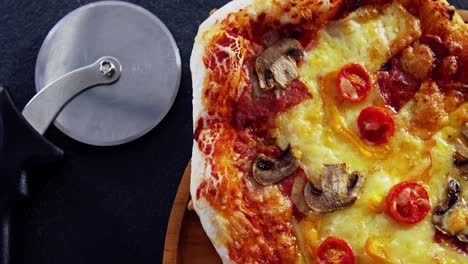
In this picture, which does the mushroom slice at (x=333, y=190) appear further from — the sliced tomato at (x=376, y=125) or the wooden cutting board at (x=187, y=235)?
the wooden cutting board at (x=187, y=235)

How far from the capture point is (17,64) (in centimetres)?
402

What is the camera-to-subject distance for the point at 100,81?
12.8 feet

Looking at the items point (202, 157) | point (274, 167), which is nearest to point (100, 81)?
point (202, 157)

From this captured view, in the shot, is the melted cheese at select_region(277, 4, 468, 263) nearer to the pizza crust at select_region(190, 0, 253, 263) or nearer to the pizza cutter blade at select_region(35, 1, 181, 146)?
the pizza crust at select_region(190, 0, 253, 263)

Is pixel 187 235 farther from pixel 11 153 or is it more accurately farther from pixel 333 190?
pixel 11 153

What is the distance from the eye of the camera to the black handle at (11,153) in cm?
363

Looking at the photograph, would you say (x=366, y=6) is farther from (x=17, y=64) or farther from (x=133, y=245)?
(x=17, y=64)

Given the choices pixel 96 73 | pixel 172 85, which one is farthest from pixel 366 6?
pixel 96 73

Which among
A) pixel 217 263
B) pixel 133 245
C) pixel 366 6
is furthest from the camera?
pixel 133 245

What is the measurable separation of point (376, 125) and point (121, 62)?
1.49m

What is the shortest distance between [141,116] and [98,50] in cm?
42

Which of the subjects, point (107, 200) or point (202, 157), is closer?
point (202, 157)

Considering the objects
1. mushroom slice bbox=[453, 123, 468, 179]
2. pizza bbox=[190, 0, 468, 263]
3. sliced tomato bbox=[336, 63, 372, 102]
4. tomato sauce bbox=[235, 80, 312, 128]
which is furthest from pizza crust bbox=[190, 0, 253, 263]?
mushroom slice bbox=[453, 123, 468, 179]

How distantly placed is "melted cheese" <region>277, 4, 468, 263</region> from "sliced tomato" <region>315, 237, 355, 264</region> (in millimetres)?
32
